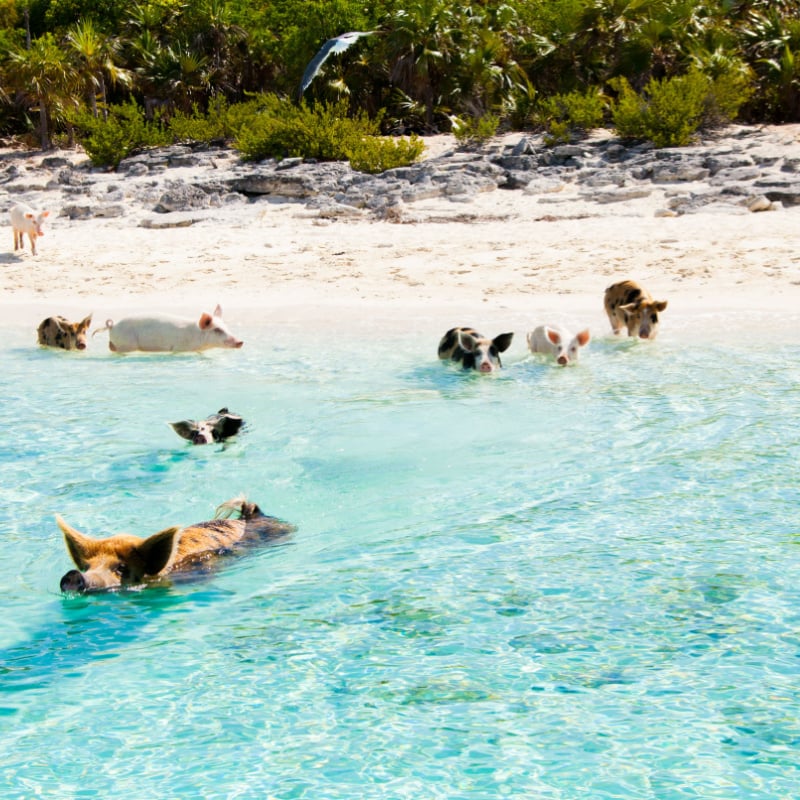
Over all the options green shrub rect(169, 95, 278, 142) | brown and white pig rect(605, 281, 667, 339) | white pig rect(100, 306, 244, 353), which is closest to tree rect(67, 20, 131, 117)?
green shrub rect(169, 95, 278, 142)

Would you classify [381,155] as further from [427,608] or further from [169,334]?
[427,608]

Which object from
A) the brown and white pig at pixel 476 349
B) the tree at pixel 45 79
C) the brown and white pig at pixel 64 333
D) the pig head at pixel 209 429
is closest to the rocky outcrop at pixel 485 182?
the tree at pixel 45 79

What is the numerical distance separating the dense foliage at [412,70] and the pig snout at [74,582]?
18.4 meters

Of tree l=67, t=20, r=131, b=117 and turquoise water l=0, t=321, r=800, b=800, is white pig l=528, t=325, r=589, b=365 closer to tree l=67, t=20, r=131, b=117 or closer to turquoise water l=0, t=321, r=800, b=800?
turquoise water l=0, t=321, r=800, b=800

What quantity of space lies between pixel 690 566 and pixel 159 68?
110ft

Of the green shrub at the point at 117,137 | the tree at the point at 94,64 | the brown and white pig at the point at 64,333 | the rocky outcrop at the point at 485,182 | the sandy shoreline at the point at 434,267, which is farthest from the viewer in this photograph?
the tree at the point at 94,64

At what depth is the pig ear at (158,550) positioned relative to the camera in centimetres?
468

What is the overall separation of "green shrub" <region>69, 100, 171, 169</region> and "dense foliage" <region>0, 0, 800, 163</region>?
0.06 meters

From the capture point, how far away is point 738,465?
22.2 feet

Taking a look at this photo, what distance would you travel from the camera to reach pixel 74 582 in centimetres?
460

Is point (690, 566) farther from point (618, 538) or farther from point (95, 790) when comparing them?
point (95, 790)

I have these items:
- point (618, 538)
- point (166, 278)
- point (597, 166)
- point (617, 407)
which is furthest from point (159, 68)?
point (618, 538)

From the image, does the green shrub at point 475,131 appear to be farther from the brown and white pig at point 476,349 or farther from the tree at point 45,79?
the brown and white pig at point 476,349

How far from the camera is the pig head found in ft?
24.4
